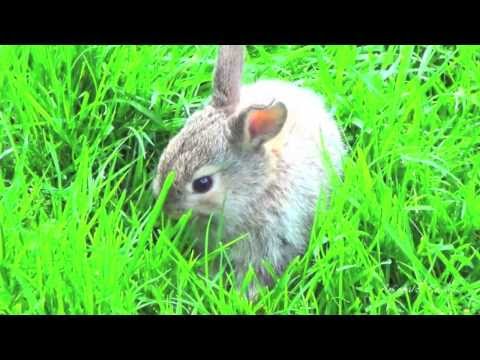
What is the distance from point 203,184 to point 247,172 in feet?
0.56

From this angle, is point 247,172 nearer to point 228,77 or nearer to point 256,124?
point 256,124

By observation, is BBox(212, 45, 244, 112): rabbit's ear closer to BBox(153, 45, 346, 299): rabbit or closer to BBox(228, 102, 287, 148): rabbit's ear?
BBox(153, 45, 346, 299): rabbit

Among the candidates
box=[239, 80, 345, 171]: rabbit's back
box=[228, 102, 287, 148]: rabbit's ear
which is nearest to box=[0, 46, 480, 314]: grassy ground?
box=[239, 80, 345, 171]: rabbit's back

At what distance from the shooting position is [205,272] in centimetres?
321

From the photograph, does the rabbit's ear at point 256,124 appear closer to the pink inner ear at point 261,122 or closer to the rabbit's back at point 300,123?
the pink inner ear at point 261,122

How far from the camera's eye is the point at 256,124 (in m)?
3.38

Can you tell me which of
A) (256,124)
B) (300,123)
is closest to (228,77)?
(256,124)

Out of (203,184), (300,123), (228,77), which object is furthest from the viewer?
(300,123)

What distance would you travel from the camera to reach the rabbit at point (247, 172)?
335cm

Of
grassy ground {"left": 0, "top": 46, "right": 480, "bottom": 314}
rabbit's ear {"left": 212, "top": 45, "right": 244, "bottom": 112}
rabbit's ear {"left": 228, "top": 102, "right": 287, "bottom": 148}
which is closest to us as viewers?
grassy ground {"left": 0, "top": 46, "right": 480, "bottom": 314}

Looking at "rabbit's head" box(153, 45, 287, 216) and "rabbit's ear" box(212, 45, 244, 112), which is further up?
"rabbit's ear" box(212, 45, 244, 112)

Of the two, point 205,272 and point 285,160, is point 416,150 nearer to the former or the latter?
point 285,160

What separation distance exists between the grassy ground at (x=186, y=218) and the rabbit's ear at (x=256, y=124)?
0.30 metres

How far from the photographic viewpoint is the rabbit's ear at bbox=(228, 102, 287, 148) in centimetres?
332
